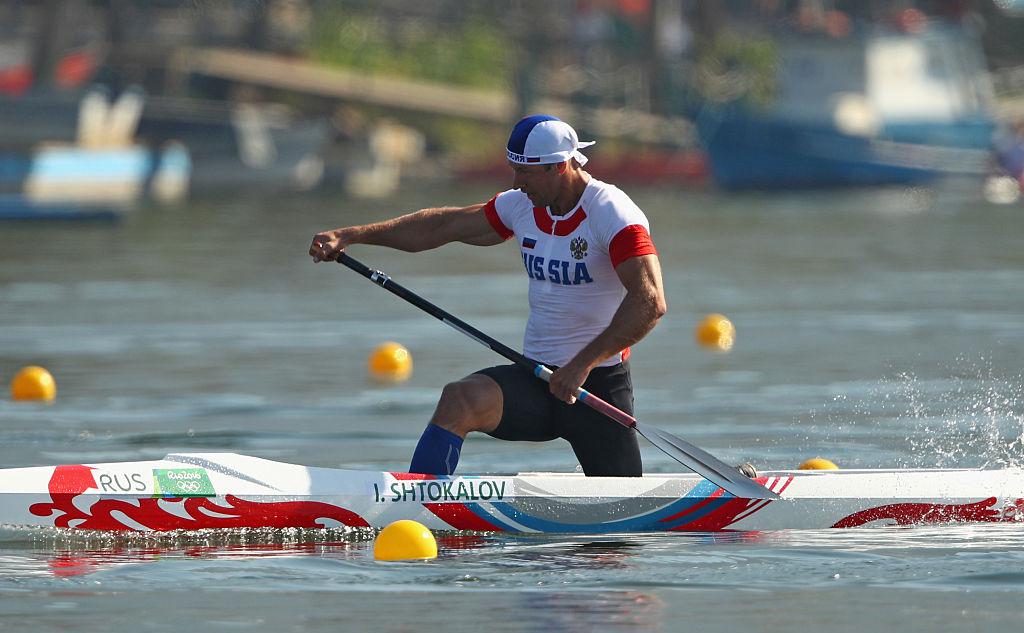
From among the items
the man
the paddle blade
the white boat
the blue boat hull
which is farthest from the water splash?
the blue boat hull

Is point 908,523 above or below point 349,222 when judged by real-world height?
below

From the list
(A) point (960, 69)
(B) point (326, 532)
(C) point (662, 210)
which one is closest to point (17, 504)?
(B) point (326, 532)

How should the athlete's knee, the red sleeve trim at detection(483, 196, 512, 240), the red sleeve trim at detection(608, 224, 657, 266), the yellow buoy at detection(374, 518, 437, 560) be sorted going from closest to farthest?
the yellow buoy at detection(374, 518, 437, 560)
the red sleeve trim at detection(608, 224, 657, 266)
the athlete's knee
the red sleeve trim at detection(483, 196, 512, 240)

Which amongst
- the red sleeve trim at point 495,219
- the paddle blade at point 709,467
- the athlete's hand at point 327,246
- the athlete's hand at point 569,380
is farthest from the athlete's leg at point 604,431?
the athlete's hand at point 327,246

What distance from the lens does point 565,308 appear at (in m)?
9.07

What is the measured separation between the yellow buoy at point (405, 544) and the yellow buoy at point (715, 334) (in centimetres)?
869

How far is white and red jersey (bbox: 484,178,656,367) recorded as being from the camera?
8812mm

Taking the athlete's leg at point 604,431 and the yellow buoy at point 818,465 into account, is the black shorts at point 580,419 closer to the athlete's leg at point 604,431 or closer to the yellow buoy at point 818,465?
the athlete's leg at point 604,431

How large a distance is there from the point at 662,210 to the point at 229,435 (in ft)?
95.2

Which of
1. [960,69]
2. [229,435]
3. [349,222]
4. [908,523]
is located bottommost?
[908,523]

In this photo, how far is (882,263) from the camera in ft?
86.2

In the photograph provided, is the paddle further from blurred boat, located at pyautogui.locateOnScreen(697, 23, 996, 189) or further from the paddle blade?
blurred boat, located at pyautogui.locateOnScreen(697, 23, 996, 189)

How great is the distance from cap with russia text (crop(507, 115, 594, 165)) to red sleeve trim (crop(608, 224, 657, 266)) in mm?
387

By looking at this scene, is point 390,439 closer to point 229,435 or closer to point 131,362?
point 229,435
